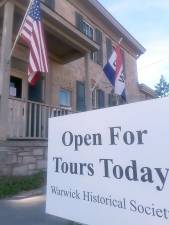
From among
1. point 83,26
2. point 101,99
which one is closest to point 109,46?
point 83,26

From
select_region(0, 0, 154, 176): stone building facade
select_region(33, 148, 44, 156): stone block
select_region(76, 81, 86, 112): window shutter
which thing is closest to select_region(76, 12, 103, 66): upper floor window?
select_region(0, 0, 154, 176): stone building facade

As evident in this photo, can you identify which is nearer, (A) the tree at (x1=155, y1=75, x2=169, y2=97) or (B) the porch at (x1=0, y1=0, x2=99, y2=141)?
(B) the porch at (x1=0, y1=0, x2=99, y2=141)

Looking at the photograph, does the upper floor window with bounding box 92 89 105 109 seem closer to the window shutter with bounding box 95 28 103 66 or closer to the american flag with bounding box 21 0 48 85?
the window shutter with bounding box 95 28 103 66

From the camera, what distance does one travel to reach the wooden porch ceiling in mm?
7324

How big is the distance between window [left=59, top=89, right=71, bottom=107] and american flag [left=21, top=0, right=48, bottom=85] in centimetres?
401

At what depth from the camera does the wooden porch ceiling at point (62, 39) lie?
7.32 meters

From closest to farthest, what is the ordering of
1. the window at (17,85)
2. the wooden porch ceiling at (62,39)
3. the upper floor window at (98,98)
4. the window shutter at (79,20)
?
the wooden porch ceiling at (62,39), the window at (17,85), the window shutter at (79,20), the upper floor window at (98,98)

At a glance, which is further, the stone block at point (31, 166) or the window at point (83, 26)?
the window at point (83, 26)

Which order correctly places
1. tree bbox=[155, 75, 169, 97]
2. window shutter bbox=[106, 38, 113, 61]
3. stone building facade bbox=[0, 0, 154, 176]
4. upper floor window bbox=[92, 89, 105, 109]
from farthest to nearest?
tree bbox=[155, 75, 169, 97] < window shutter bbox=[106, 38, 113, 61] < upper floor window bbox=[92, 89, 105, 109] < stone building facade bbox=[0, 0, 154, 176]

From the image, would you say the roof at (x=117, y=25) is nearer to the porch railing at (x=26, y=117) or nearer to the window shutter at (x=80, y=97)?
the window shutter at (x=80, y=97)

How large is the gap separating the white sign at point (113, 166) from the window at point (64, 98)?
24.7ft

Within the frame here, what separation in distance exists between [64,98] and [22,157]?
4438 mm

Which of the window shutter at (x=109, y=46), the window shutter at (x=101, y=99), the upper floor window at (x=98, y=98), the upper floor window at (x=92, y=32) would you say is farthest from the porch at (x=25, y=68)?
the window shutter at (x=109, y=46)

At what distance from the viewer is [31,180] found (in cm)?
602
